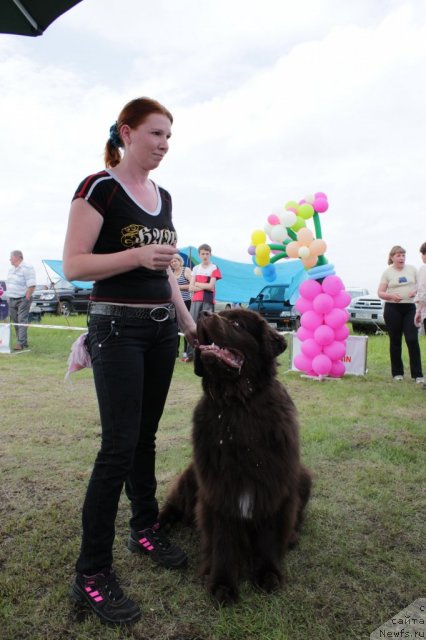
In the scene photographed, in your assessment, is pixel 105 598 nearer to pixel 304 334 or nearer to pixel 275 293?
pixel 304 334

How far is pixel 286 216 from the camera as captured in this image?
694 centimetres

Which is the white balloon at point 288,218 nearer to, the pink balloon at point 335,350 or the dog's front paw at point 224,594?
the pink balloon at point 335,350

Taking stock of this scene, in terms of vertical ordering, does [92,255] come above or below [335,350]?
above

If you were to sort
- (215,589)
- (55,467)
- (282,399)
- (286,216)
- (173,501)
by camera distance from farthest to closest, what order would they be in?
1. (286,216)
2. (55,467)
3. (173,501)
4. (282,399)
5. (215,589)

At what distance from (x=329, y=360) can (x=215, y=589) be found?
5.21 metres

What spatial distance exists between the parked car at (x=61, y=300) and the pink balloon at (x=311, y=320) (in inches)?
532

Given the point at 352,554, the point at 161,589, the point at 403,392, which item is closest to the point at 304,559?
the point at 352,554

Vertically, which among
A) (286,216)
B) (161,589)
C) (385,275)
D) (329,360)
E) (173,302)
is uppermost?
(286,216)

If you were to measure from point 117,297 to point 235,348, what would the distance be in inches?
23.6

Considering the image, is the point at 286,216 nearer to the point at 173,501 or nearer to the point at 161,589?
the point at 173,501

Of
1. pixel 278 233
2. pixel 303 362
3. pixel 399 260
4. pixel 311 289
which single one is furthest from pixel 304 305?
A: pixel 399 260

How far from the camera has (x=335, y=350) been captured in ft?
22.9

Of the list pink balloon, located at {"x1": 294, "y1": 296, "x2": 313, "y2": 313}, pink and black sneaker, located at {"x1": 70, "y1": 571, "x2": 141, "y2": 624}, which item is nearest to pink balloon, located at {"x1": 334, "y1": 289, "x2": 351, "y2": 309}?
pink balloon, located at {"x1": 294, "y1": 296, "x2": 313, "y2": 313}

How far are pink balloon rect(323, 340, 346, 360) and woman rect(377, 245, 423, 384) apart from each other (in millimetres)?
859
